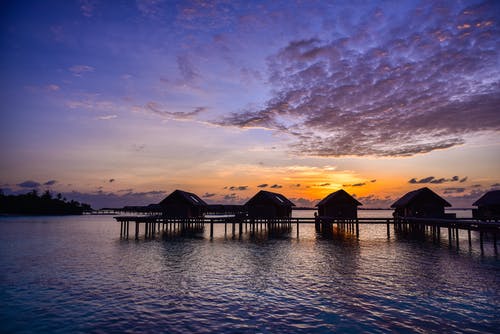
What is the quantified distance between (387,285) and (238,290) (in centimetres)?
744

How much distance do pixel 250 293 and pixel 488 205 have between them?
43162 millimetres

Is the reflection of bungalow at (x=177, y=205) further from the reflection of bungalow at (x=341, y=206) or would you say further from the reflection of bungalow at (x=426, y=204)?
the reflection of bungalow at (x=426, y=204)

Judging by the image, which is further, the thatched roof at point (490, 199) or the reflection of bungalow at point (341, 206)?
the reflection of bungalow at point (341, 206)

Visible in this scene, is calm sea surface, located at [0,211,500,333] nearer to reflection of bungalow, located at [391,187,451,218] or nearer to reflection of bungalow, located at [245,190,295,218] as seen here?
reflection of bungalow, located at [391,187,451,218]

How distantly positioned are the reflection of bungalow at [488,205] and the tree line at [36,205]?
134m

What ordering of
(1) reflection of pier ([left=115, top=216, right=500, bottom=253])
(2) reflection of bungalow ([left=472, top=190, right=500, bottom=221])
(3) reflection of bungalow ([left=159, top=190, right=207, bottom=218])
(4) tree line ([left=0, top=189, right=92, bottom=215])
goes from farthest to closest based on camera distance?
(4) tree line ([left=0, top=189, right=92, bottom=215])
(3) reflection of bungalow ([left=159, top=190, right=207, bottom=218])
(2) reflection of bungalow ([left=472, top=190, right=500, bottom=221])
(1) reflection of pier ([left=115, top=216, right=500, bottom=253])

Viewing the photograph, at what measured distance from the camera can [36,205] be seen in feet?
390

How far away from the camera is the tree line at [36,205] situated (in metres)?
114

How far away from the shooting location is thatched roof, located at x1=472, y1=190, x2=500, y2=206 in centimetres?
4228

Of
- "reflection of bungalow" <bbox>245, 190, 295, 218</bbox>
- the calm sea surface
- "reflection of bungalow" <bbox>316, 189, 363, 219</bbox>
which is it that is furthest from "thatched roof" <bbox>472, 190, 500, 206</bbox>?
"reflection of bungalow" <bbox>245, 190, 295, 218</bbox>

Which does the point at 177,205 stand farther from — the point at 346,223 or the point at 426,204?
the point at 426,204

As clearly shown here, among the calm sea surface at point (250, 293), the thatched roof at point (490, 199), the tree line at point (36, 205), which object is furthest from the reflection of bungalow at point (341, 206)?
the tree line at point (36, 205)

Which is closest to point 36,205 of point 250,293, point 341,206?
point 341,206

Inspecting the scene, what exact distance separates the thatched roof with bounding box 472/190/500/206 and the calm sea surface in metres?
22.2
